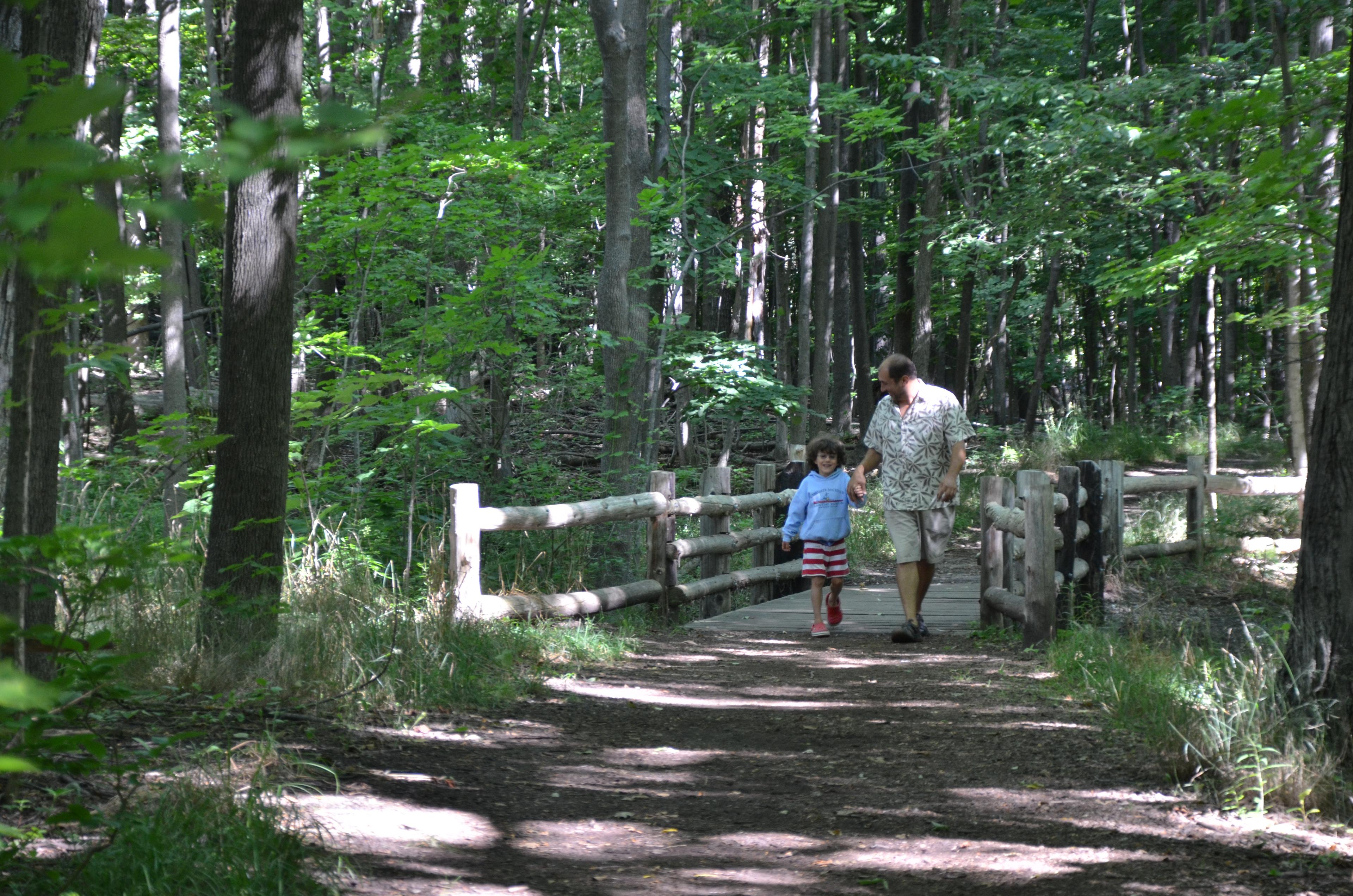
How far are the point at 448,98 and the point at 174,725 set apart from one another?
344 cm

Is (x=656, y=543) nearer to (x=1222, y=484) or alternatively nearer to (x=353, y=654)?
(x=353, y=654)

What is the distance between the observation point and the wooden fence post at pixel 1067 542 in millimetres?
7824

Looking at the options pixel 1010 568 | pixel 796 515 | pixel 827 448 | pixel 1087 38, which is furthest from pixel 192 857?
pixel 1087 38

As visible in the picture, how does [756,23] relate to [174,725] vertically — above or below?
above

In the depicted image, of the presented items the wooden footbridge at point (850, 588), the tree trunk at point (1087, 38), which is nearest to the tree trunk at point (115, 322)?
the wooden footbridge at point (850, 588)

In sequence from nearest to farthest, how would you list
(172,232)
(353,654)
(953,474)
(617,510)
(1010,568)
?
(353,654) → (953,474) → (617,510) → (1010,568) → (172,232)

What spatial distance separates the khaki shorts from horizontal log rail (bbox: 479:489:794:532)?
74.5 inches

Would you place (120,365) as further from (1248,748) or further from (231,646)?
(1248,748)

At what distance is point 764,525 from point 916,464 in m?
3.74

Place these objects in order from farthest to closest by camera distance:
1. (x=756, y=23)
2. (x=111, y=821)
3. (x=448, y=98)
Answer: (x=756, y=23) < (x=448, y=98) < (x=111, y=821)

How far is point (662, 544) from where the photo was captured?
902 cm

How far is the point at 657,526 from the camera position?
29.4 ft

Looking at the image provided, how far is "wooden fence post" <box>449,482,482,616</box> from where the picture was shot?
22.1 ft

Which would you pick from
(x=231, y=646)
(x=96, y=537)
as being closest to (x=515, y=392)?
(x=231, y=646)
